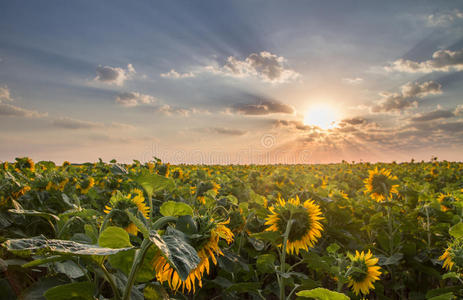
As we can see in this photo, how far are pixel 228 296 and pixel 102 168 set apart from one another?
4.42 metres

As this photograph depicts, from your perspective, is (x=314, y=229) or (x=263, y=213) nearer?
(x=314, y=229)

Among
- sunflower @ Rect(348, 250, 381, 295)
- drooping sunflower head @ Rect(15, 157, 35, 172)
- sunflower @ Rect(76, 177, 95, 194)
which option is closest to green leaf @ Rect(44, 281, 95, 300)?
sunflower @ Rect(348, 250, 381, 295)

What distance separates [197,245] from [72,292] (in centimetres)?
45

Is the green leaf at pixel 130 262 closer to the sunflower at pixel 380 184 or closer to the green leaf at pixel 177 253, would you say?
the green leaf at pixel 177 253

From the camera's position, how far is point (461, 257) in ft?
5.08

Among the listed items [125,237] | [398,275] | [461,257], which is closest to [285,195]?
[398,275]

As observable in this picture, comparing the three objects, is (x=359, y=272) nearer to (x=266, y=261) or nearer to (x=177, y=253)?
(x=266, y=261)

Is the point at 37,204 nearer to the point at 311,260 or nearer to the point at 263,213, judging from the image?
the point at 263,213

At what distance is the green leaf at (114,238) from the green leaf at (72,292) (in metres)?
0.21

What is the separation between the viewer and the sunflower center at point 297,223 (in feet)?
7.41

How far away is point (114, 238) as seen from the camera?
0.87 meters

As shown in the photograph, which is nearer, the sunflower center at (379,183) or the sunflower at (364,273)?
the sunflower at (364,273)

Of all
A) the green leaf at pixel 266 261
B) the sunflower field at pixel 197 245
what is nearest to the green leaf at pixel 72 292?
the sunflower field at pixel 197 245

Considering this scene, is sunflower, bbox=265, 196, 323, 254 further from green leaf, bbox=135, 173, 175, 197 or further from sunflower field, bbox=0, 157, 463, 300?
green leaf, bbox=135, 173, 175, 197
